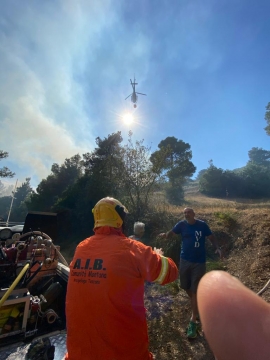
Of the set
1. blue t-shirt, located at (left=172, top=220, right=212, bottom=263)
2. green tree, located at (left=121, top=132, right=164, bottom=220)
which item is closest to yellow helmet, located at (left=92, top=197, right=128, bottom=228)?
blue t-shirt, located at (left=172, top=220, right=212, bottom=263)

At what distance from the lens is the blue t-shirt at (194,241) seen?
12.0ft

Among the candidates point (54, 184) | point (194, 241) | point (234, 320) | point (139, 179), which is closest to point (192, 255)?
point (194, 241)

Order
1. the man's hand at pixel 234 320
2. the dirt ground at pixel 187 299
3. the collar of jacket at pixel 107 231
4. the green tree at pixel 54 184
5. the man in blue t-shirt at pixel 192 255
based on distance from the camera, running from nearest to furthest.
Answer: the man's hand at pixel 234 320 → the collar of jacket at pixel 107 231 → the dirt ground at pixel 187 299 → the man in blue t-shirt at pixel 192 255 → the green tree at pixel 54 184

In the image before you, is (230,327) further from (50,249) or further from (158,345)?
(50,249)

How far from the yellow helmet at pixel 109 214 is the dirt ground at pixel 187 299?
2608 millimetres

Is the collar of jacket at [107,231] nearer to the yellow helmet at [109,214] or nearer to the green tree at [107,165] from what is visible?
the yellow helmet at [109,214]

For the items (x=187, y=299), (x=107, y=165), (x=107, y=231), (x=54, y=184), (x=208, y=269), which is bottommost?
(x=187, y=299)

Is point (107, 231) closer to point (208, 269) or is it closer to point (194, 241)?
point (194, 241)

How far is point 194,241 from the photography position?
12.2ft

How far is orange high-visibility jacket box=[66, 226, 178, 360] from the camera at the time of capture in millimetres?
1459

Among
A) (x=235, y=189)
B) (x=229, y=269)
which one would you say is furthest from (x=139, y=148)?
(x=235, y=189)

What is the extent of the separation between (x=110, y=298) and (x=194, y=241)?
2.58 metres

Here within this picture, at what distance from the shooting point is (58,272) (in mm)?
3691

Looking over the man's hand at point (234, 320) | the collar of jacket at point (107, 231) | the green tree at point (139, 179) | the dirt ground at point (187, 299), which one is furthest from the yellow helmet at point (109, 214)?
the green tree at point (139, 179)
